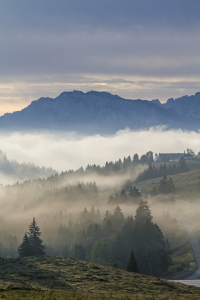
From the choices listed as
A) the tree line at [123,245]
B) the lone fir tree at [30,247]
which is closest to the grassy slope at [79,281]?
the tree line at [123,245]

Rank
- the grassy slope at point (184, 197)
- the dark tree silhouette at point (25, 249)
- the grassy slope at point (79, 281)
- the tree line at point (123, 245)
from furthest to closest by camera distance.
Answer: the tree line at point (123, 245), the grassy slope at point (184, 197), the dark tree silhouette at point (25, 249), the grassy slope at point (79, 281)

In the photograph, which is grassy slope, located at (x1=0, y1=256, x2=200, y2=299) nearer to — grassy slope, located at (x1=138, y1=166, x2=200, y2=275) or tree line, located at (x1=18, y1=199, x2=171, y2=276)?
tree line, located at (x1=18, y1=199, x2=171, y2=276)

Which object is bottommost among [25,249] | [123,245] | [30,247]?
[123,245]

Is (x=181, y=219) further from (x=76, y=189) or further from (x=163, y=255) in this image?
(x=76, y=189)

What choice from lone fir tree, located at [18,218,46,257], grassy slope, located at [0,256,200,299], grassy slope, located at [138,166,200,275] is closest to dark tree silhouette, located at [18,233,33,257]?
lone fir tree, located at [18,218,46,257]

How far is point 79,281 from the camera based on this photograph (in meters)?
35.8

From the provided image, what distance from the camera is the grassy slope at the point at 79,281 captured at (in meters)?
31.1

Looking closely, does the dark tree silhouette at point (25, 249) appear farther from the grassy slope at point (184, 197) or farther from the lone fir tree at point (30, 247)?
the grassy slope at point (184, 197)

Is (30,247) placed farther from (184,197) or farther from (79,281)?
(184,197)

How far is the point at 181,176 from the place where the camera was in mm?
184250

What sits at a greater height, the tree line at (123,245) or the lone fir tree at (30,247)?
the lone fir tree at (30,247)

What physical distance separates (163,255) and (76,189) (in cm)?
11410

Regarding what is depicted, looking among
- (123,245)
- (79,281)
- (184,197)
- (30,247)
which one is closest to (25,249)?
(30,247)

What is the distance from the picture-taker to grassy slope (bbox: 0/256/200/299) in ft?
102
